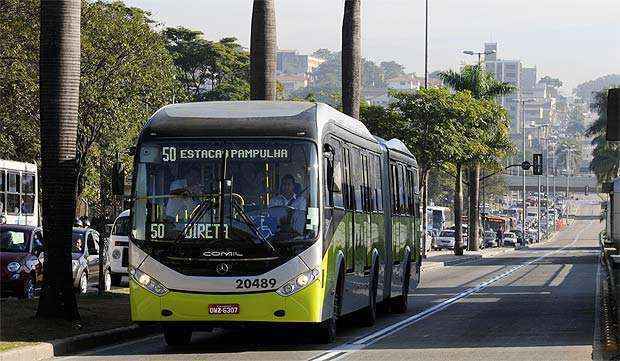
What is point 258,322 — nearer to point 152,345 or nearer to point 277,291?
point 277,291

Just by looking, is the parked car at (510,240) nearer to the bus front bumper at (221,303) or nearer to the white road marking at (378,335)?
the white road marking at (378,335)

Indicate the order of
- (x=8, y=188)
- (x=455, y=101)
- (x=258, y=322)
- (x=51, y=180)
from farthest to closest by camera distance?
(x=455, y=101) → (x=8, y=188) → (x=51, y=180) → (x=258, y=322)

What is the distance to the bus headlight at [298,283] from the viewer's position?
18.5 m

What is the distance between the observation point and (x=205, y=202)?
18.6 m

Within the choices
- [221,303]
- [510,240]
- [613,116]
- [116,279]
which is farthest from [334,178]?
[510,240]

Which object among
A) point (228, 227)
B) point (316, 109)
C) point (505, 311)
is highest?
point (316, 109)

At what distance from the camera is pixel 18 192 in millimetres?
50125

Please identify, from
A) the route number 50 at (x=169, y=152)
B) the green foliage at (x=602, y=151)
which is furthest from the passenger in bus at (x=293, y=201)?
the green foliage at (x=602, y=151)

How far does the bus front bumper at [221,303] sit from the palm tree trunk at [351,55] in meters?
20.9

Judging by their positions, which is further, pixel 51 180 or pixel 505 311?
pixel 505 311

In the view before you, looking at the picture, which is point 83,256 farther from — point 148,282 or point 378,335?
point 148,282

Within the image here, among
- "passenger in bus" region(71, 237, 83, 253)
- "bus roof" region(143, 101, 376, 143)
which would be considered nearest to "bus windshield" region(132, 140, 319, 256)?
"bus roof" region(143, 101, 376, 143)

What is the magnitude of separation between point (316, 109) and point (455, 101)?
163ft

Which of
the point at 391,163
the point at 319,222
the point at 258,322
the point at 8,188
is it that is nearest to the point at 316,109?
the point at 319,222
